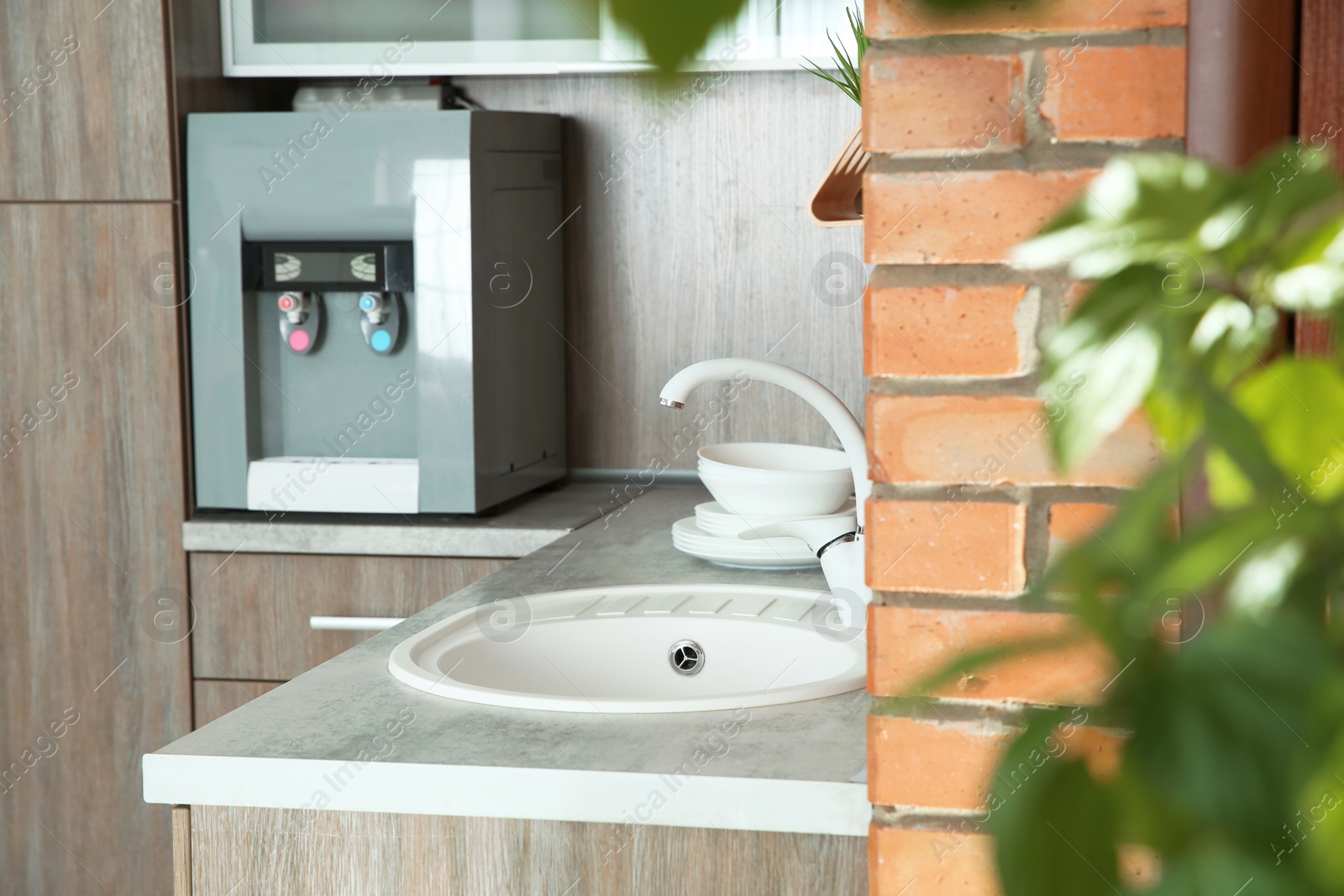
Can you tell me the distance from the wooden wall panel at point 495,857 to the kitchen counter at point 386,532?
98cm

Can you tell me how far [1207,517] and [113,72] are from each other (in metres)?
2.31

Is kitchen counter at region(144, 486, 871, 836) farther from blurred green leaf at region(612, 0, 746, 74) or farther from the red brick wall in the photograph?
blurred green leaf at region(612, 0, 746, 74)

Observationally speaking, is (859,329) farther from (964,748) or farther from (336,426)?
(964,748)

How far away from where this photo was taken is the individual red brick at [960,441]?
773mm

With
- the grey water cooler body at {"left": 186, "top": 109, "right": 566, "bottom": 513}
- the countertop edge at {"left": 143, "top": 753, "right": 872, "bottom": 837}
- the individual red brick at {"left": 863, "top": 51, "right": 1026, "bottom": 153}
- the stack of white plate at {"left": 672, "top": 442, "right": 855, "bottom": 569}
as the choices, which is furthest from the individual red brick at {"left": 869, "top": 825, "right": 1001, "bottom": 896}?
the grey water cooler body at {"left": 186, "top": 109, "right": 566, "bottom": 513}

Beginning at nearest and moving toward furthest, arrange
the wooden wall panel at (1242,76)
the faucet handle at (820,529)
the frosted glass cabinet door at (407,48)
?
the wooden wall panel at (1242,76) → the faucet handle at (820,529) → the frosted glass cabinet door at (407,48)

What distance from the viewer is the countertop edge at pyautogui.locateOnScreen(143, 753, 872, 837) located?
985mm

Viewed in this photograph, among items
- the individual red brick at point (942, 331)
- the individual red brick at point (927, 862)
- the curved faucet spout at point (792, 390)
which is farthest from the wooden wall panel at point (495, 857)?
the curved faucet spout at point (792, 390)

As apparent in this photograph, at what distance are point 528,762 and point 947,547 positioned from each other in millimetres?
417

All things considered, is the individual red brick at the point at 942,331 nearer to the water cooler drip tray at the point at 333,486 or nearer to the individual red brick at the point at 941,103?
the individual red brick at the point at 941,103

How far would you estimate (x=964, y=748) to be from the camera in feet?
2.67

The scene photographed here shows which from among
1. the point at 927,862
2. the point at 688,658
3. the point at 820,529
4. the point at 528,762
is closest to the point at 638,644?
the point at 688,658

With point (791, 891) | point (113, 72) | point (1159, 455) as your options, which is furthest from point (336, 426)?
point (1159, 455)

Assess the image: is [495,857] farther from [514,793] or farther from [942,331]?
[942,331]
